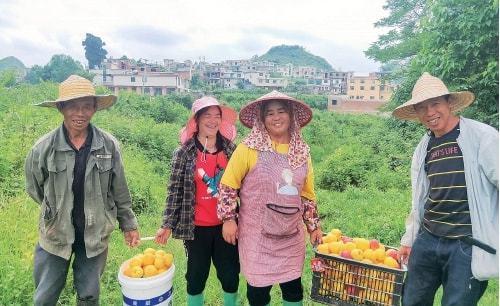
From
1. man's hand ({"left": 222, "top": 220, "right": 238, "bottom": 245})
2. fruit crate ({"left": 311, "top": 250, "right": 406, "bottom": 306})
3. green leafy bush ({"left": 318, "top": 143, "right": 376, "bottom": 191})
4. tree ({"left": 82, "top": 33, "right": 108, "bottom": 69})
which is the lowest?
green leafy bush ({"left": 318, "top": 143, "right": 376, "bottom": 191})

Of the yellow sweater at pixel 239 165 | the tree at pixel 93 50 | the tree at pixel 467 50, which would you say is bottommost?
the yellow sweater at pixel 239 165

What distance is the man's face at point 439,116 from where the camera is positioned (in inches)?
107

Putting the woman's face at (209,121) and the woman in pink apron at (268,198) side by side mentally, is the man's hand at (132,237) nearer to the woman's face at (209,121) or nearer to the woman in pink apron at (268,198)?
the woman in pink apron at (268,198)

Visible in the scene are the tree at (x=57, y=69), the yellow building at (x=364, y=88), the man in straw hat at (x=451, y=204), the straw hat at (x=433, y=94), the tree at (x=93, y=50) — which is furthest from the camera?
the tree at (x=93, y=50)

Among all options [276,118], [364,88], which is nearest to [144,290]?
[276,118]

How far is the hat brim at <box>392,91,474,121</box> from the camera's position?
2.78m

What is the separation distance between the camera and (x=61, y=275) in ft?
9.62

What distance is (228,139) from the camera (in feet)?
11.0

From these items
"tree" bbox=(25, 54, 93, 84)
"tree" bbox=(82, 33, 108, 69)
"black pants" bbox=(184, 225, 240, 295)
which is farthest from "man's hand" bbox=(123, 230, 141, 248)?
"tree" bbox=(82, 33, 108, 69)

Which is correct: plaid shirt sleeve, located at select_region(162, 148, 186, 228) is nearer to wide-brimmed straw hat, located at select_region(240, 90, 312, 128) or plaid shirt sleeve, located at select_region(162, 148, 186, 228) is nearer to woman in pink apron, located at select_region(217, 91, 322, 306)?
woman in pink apron, located at select_region(217, 91, 322, 306)

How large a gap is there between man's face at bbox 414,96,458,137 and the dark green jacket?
218 cm

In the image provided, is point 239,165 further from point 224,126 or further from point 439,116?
point 439,116

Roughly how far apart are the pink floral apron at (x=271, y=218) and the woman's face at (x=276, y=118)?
168 millimetres

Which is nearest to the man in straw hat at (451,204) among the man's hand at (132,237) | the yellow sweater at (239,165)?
the yellow sweater at (239,165)
